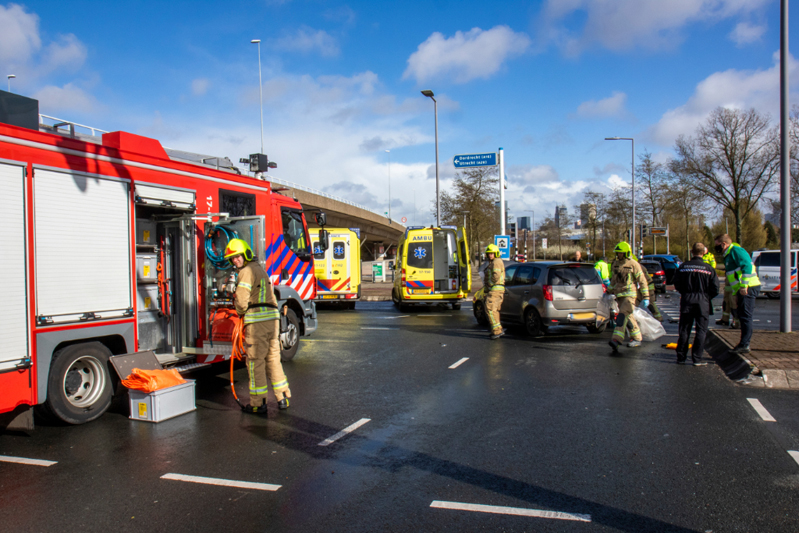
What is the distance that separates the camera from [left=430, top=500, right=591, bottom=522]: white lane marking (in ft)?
12.0

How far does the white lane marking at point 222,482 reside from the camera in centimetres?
424

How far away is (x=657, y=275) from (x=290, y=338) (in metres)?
18.3

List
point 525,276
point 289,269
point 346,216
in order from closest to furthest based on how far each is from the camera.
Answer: point 289,269
point 525,276
point 346,216

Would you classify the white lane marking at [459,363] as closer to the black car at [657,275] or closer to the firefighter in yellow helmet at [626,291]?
the firefighter in yellow helmet at [626,291]

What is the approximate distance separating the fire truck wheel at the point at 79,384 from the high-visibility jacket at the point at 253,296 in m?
1.46

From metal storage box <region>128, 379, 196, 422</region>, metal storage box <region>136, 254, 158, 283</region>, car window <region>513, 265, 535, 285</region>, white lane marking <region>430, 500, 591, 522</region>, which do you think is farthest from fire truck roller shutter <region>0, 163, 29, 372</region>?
car window <region>513, 265, 535, 285</region>

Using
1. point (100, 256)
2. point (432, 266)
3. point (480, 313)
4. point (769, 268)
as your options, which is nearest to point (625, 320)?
point (480, 313)

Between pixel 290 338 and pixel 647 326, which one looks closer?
pixel 290 338

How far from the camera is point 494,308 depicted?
1177 cm

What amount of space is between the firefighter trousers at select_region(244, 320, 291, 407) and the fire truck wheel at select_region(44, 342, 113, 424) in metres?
1.44

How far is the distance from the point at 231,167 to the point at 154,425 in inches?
160

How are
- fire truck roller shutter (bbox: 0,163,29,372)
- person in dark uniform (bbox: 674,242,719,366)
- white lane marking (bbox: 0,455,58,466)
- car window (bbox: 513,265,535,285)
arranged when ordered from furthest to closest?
car window (bbox: 513,265,535,285), person in dark uniform (bbox: 674,242,719,366), fire truck roller shutter (bbox: 0,163,29,372), white lane marking (bbox: 0,455,58,466)

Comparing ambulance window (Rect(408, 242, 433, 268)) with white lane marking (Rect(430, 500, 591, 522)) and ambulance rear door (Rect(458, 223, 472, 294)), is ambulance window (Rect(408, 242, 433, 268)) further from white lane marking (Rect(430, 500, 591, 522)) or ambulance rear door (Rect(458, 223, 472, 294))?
white lane marking (Rect(430, 500, 591, 522))

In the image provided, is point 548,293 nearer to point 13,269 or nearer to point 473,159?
point 13,269
